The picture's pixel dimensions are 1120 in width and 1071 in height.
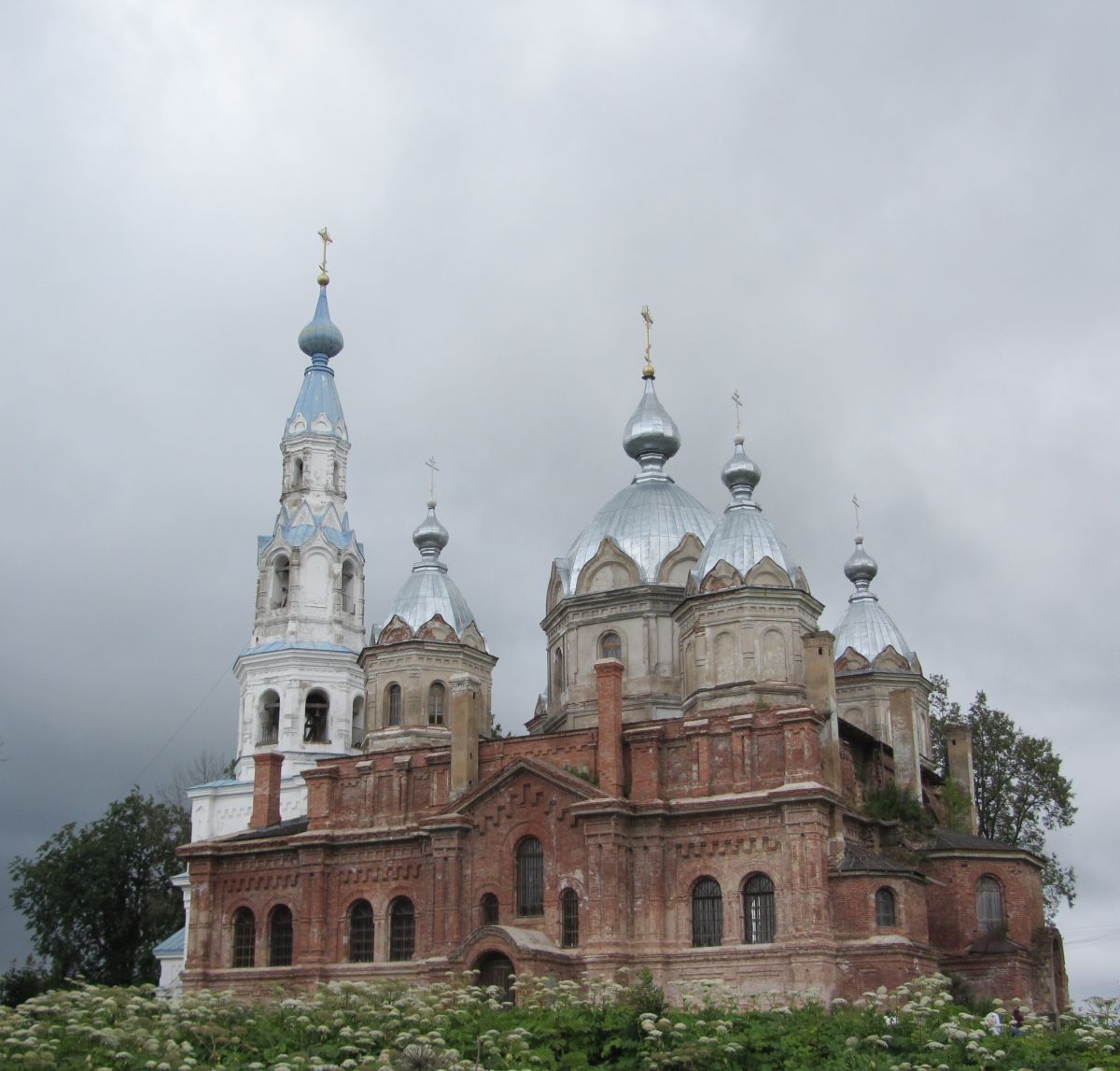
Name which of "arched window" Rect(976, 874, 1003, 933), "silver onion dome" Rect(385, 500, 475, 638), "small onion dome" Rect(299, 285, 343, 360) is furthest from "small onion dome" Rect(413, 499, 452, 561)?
"arched window" Rect(976, 874, 1003, 933)

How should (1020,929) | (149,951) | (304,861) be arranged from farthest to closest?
(149,951) < (304,861) < (1020,929)

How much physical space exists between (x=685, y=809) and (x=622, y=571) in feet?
28.9

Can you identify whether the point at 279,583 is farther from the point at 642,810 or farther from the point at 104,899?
the point at 642,810

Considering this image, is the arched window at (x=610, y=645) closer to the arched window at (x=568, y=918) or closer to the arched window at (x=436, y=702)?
the arched window at (x=436, y=702)

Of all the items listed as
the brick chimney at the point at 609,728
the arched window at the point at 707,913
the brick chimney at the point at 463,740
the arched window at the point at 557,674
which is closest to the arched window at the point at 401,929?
the brick chimney at the point at 463,740

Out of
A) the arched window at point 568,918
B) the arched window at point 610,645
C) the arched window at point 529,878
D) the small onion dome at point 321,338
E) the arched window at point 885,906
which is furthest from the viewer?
the small onion dome at point 321,338

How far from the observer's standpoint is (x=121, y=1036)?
656 inches

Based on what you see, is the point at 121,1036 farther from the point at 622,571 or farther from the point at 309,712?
the point at 309,712

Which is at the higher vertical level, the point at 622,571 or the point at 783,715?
the point at 622,571

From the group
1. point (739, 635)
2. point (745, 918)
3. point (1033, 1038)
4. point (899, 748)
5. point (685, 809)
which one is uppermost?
point (739, 635)

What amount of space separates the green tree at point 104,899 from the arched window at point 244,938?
14404mm

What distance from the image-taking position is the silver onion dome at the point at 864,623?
1635 inches

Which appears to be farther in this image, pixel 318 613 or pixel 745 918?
pixel 318 613

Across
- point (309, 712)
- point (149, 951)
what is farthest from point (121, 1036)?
point (149, 951)
